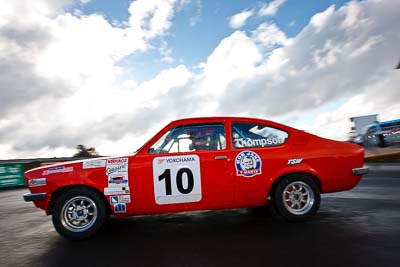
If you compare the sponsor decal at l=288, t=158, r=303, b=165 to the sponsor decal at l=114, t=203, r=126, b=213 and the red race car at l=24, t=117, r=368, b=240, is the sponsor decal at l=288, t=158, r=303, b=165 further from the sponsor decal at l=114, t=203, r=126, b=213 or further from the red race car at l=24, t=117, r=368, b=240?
the sponsor decal at l=114, t=203, r=126, b=213

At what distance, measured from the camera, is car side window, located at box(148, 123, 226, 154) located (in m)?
4.11

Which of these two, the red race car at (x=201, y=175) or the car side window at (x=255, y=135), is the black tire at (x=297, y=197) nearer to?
the red race car at (x=201, y=175)

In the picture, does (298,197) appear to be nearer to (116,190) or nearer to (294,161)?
(294,161)

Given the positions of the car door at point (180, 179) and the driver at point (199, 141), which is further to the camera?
the driver at point (199, 141)

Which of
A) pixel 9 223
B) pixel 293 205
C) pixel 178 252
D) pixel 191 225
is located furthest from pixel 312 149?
Result: pixel 9 223

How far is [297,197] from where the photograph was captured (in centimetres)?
426

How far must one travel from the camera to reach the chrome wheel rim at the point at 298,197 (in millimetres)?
4199

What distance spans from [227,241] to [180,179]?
3.38ft

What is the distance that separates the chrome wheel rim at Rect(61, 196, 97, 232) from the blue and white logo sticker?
207cm

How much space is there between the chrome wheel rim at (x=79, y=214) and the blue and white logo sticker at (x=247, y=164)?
2073 millimetres

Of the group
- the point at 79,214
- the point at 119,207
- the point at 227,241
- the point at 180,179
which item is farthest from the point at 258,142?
the point at 79,214

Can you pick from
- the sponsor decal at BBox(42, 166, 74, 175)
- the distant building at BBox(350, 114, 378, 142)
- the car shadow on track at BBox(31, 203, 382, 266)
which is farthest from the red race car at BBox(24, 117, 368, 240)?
the distant building at BBox(350, 114, 378, 142)

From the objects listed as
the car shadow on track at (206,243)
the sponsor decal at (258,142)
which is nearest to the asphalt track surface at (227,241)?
the car shadow on track at (206,243)

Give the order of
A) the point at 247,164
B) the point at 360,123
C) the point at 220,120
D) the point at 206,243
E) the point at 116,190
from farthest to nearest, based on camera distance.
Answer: the point at 360,123 → the point at 220,120 → the point at 247,164 → the point at 116,190 → the point at 206,243
